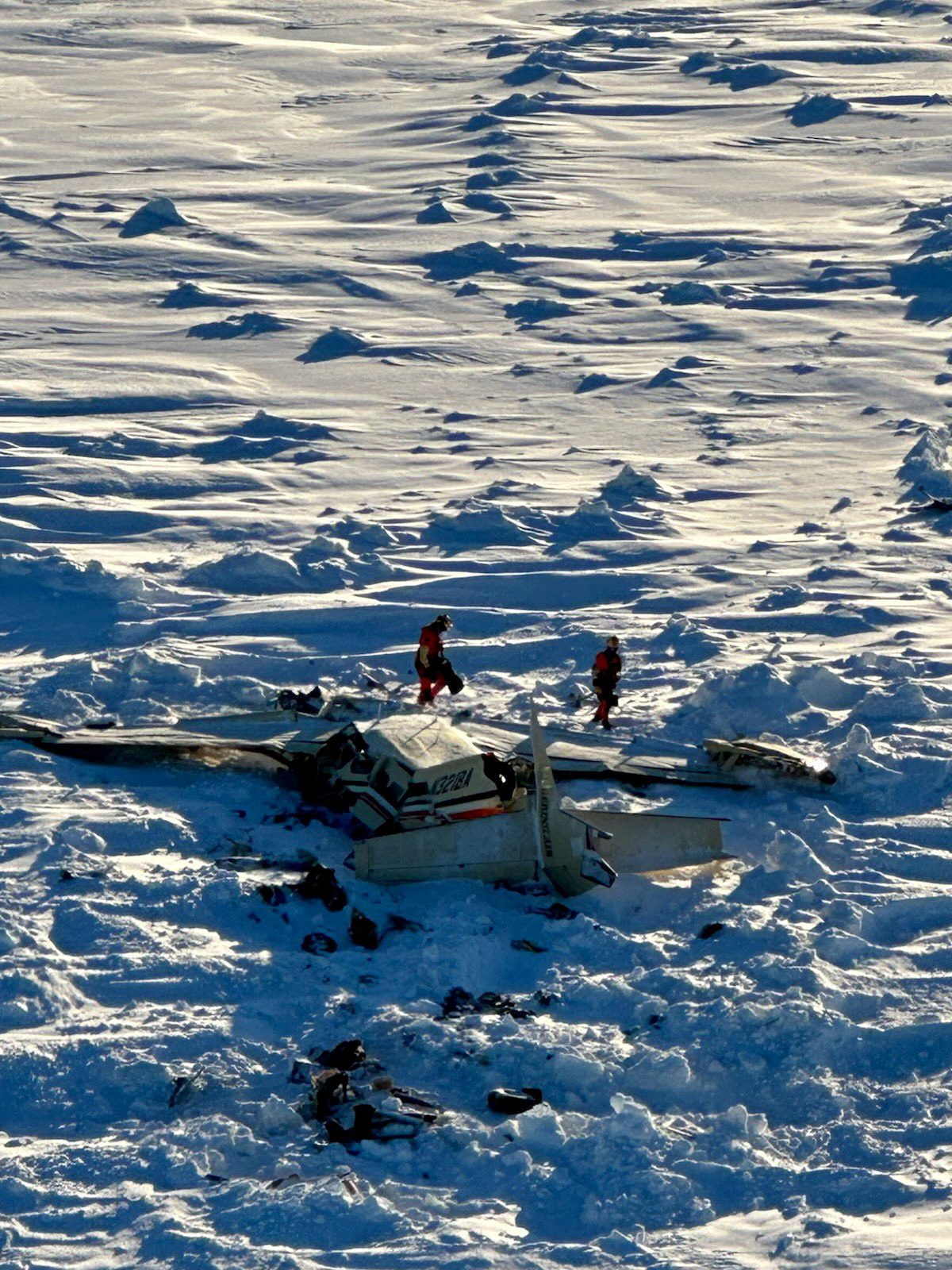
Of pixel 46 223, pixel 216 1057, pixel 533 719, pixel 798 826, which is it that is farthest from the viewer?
pixel 46 223

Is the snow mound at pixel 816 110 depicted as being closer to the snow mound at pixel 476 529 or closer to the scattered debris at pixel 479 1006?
the snow mound at pixel 476 529

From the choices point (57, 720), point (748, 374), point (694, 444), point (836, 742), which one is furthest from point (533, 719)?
point (748, 374)

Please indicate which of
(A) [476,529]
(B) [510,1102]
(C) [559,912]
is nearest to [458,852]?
(C) [559,912]

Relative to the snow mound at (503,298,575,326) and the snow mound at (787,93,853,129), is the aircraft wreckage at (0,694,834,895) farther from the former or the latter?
the snow mound at (787,93,853,129)

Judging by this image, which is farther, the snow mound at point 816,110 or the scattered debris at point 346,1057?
the snow mound at point 816,110

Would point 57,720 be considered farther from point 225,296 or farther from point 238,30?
point 238,30

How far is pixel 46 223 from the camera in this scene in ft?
89.9

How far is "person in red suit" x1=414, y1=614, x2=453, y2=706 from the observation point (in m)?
14.0

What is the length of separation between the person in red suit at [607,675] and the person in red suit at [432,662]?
122cm

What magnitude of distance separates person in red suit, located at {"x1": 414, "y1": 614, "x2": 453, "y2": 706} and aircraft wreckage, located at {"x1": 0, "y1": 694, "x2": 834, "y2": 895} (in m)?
0.68

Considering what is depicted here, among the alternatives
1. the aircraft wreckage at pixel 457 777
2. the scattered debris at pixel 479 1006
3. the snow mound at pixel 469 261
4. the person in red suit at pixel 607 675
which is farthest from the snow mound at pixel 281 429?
the scattered debris at pixel 479 1006

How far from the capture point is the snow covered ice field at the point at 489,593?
30.6ft

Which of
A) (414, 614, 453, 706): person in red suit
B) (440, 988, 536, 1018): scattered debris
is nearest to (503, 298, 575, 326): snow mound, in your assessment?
(414, 614, 453, 706): person in red suit

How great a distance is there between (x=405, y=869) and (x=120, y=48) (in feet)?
97.0
